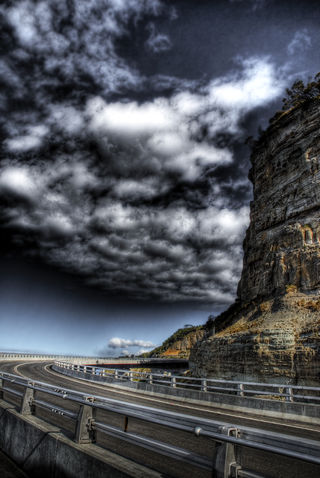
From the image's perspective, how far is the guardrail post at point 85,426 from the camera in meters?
5.25

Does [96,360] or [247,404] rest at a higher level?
[247,404]

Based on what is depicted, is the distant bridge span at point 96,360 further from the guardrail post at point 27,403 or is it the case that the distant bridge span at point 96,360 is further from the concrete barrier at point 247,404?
the guardrail post at point 27,403

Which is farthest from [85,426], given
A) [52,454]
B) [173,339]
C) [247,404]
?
[173,339]

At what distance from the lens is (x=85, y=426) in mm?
5348

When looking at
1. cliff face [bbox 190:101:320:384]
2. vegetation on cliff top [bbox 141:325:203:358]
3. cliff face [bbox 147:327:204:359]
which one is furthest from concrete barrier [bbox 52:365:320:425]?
vegetation on cliff top [bbox 141:325:203:358]

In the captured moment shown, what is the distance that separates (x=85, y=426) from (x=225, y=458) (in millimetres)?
2743

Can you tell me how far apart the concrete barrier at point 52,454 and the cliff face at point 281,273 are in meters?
22.5

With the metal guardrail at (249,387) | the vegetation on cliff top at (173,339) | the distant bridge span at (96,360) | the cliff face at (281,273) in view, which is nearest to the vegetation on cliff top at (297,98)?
the cliff face at (281,273)

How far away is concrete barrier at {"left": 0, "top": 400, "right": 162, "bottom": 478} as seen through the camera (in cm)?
437

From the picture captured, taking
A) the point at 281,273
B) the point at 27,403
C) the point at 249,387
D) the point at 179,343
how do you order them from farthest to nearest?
the point at 179,343
the point at 281,273
the point at 249,387
the point at 27,403

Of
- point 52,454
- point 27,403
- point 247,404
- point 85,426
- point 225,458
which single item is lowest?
point 247,404

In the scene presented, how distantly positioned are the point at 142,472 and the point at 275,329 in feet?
87.4

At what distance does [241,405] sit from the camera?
49.8ft

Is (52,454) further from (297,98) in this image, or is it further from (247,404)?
(297,98)
